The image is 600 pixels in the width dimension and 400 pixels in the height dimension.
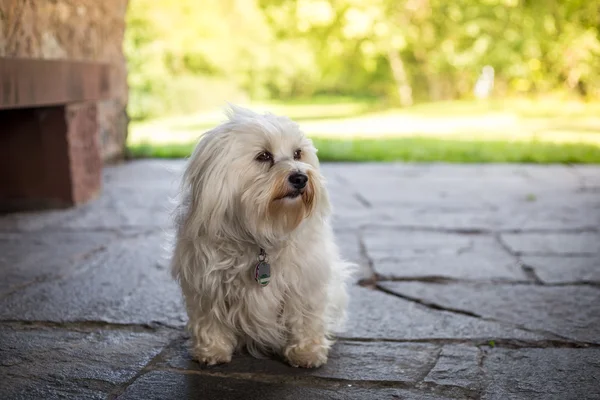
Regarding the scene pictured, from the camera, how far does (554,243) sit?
5113 mm

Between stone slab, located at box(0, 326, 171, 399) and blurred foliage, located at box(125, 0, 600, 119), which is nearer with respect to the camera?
stone slab, located at box(0, 326, 171, 399)

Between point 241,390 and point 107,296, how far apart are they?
143cm

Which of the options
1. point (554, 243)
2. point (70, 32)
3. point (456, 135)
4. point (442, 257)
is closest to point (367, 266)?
point (442, 257)

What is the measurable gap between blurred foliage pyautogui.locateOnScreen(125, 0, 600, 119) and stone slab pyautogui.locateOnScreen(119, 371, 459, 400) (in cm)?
1821

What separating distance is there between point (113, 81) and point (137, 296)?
341 centimetres

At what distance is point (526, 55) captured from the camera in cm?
2127

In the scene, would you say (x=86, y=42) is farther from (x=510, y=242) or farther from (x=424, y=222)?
(x=510, y=242)

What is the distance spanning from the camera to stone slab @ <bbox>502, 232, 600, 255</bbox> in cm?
487

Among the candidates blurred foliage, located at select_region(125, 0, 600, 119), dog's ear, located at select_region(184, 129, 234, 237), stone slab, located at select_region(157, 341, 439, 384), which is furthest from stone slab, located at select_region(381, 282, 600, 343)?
blurred foliage, located at select_region(125, 0, 600, 119)

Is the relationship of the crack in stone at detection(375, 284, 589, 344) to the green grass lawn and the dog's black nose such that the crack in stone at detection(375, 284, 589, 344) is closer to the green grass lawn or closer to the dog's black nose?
the dog's black nose

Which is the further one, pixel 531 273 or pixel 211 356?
pixel 531 273

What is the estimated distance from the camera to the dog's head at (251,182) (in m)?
2.70

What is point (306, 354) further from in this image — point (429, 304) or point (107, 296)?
point (107, 296)

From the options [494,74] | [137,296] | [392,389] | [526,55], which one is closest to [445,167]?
[137,296]
